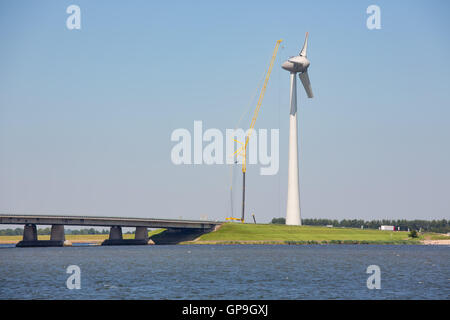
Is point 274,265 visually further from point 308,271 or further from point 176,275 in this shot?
point 176,275

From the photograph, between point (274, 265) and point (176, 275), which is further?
point (274, 265)

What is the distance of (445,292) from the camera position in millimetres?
75625

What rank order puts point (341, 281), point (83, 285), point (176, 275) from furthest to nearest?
1. point (176, 275)
2. point (341, 281)
3. point (83, 285)

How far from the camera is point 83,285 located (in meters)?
82.3

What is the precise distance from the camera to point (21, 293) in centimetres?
7381

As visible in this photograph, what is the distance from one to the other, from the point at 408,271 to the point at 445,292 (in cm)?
3316
